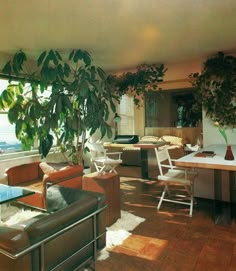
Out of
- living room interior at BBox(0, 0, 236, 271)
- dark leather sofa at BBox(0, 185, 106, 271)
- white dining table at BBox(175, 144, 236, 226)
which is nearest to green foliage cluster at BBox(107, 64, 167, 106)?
living room interior at BBox(0, 0, 236, 271)

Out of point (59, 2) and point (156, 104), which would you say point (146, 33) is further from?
point (156, 104)

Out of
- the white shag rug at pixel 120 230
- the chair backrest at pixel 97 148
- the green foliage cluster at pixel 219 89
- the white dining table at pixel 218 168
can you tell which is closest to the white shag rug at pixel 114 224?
the white shag rug at pixel 120 230

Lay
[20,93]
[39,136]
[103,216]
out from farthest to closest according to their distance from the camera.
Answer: [20,93]
[39,136]
[103,216]

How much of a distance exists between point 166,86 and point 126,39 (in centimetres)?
248

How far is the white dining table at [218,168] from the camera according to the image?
2391 mm

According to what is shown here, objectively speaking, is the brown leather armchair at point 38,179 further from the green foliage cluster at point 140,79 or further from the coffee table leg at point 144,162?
the coffee table leg at point 144,162

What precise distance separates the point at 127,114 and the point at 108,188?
10.5 ft

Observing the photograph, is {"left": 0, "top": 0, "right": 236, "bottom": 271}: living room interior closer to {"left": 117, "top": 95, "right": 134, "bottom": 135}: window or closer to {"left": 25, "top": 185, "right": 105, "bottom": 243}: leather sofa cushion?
{"left": 25, "top": 185, "right": 105, "bottom": 243}: leather sofa cushion

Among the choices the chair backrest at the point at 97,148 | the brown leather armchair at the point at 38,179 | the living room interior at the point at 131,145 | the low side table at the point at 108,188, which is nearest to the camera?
the living room interior at the point at 131,145

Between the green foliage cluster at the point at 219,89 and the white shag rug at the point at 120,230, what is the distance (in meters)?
1.91

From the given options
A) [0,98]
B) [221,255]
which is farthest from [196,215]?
[0,98]

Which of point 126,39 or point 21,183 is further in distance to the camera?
point 21,183

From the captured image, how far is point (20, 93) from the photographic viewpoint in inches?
136

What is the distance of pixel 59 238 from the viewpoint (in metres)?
1.49
